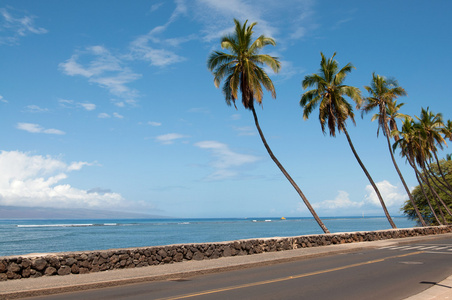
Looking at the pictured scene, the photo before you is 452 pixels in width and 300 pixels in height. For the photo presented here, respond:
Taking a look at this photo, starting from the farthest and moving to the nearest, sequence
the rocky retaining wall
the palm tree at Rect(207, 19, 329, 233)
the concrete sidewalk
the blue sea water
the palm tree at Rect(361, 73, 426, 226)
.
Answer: the blue sea water → the palm tree at Rect(361, 73, 426, 226) → the palm tree at Rect(207, 19, 329, 233) → the rocky retaining wall → the concrete sidewalk

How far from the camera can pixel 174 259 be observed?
1491cm

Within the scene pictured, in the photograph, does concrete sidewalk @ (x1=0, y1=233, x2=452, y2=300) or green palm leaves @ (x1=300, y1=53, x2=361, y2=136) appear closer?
concrete sidewalk @ (x1=0, y1=233, x2=452, y2=300)

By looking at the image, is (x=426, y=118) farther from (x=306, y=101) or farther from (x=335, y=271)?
(x=335, y=271)

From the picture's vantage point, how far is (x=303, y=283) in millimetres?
10594

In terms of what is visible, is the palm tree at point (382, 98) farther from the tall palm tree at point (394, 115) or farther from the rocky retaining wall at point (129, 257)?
the rocky retaining wall at point (129, 257)

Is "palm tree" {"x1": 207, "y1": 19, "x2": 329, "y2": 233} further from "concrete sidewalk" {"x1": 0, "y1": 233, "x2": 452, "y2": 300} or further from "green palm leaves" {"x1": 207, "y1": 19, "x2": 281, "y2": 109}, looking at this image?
"concrete sidewalk" {"x1": 0, "y1": 233, "x2": 452, "y2": 300}

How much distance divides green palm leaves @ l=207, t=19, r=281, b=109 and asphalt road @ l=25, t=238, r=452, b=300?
50.1 ft

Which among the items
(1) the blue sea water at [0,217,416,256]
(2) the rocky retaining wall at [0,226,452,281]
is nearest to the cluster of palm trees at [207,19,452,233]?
(2) the rocky retaining wall at [0,226,452,281]

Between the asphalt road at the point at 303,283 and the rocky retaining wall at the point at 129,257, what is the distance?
2.39 meters

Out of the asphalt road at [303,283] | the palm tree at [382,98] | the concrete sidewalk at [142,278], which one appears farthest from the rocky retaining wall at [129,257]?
the palm tree at [382,98]

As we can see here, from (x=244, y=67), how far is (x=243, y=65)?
0.31 m

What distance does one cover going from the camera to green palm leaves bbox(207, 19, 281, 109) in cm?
2770

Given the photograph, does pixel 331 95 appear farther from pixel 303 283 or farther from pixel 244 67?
pixel 303 283

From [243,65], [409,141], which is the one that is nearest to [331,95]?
[243,65]
